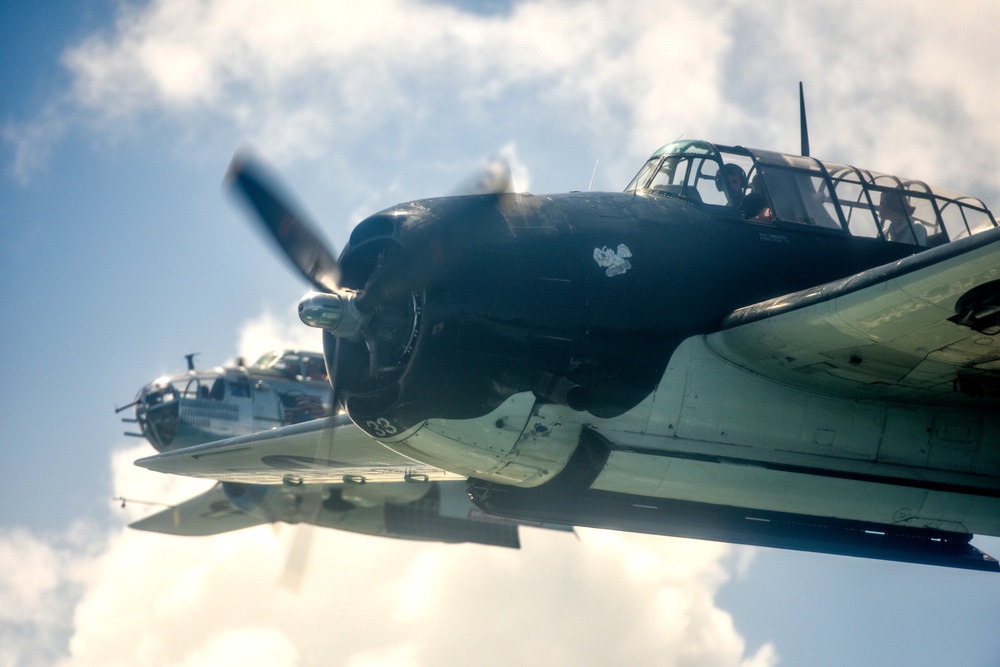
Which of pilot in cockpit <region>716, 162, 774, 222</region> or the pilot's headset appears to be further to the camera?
the pilot's headset

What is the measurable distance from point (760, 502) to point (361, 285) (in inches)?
184

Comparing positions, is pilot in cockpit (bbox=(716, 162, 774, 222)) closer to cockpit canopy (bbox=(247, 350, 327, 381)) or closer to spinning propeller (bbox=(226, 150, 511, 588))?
spinning propeller (bbox=(226, 150, 511, 588))

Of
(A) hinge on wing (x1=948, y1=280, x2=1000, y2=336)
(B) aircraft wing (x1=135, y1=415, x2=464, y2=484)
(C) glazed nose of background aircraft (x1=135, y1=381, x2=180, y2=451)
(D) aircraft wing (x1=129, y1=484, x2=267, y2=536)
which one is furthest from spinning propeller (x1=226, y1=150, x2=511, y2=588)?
(C) glazed nose of background aircraft (x1=135, y1=381, x2=180, y2=451)

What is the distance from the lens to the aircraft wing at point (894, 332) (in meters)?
10.1

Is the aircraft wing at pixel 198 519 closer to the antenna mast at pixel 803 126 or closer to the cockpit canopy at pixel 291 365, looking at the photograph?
the cockpit canopy at pixel 291 365

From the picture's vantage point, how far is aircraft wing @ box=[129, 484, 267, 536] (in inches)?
1053

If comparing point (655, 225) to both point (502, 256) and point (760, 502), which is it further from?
point (760, 502)

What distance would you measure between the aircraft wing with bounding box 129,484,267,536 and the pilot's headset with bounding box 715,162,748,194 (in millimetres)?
16761

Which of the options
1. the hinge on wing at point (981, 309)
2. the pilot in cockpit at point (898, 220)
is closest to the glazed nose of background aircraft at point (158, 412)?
the pilot in cockpit at point (898, 220)

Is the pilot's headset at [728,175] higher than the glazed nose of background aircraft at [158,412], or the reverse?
the glazed nose of background aircraft at [158,412]

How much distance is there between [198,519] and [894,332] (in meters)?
19.7

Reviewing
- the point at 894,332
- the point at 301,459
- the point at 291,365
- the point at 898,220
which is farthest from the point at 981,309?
the point at 291,365

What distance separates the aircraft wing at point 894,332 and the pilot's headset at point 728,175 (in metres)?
1.81

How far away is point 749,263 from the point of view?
12.3 meters
